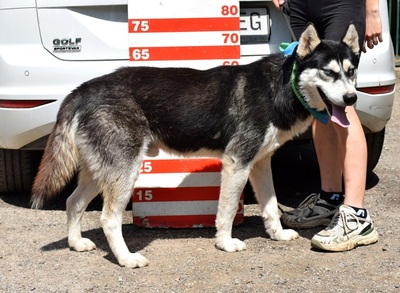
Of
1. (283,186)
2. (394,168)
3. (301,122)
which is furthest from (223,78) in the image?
(394,168)

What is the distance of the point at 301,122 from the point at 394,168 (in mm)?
2187

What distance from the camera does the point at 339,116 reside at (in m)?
4.81

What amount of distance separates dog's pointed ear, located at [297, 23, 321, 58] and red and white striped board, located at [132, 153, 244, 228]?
1.11 metres

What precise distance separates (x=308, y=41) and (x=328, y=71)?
0.21 m

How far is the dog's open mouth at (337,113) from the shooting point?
480 cm

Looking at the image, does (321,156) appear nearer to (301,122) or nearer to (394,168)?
(301,122)

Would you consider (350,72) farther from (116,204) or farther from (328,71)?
(116,204)

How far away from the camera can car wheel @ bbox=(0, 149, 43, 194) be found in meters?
5.93

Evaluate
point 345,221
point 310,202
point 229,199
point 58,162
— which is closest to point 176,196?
point 229,199

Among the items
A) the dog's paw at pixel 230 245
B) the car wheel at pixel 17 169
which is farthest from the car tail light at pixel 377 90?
the car wheel at pixel 17 169

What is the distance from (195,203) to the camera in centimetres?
555

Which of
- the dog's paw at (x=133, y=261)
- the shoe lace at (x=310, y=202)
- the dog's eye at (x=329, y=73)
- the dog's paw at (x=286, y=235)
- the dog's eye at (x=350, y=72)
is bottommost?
the dog's paw at (x=286, y=235)

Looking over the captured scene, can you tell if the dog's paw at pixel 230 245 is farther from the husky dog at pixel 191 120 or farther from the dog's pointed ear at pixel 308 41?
the dog's pointed ear at pixel 308 41

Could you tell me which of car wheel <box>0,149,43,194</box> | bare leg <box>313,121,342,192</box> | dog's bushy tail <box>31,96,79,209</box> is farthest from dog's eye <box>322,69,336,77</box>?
car wheel <box>0,149,43,194</box>
